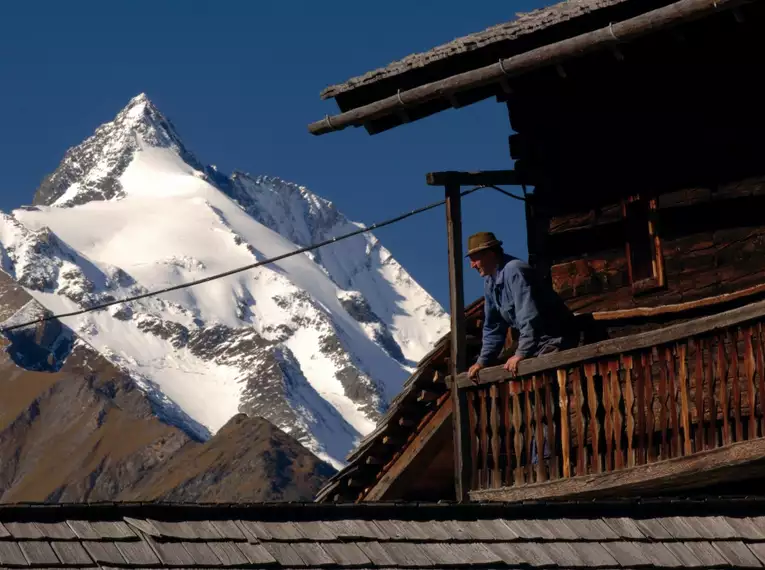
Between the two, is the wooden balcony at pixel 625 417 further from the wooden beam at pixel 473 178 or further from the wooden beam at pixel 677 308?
the wooden beam at pixel 473 178

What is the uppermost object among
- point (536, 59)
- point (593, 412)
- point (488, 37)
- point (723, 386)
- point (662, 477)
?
point (488, 37)

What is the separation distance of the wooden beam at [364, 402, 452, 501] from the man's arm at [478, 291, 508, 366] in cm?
307

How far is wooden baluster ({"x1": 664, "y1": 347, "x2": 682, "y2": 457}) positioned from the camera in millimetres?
11094

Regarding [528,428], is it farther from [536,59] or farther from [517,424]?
[536,59]

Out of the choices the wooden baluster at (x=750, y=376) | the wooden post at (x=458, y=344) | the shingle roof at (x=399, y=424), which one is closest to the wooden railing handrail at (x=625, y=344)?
the wooden baluster at (x=750, y=376)

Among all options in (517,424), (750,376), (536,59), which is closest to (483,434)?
(517,424)

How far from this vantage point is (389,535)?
8828 mm

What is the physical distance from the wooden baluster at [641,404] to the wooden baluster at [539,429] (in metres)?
0.74

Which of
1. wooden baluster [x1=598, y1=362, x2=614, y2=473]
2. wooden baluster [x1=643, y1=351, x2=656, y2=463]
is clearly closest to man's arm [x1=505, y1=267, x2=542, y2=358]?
wooden baluster [x1=598, y1=362, x2=614, y2=473]

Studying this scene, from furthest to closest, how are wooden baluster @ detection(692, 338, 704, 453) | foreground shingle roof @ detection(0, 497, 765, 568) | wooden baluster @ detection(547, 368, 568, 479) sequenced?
wooden baluster @ detection(547, 368, 568, 479)
wooden baluster @ detection(692, 338, 704, 453)
foreground shingle roof @ detection(0, 497, 765, 568)

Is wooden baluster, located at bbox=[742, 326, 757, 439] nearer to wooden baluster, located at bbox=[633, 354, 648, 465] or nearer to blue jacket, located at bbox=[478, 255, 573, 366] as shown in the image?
wooden baluster, located at bbox=[633, 354, 648, 465]

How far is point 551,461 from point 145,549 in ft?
14.0

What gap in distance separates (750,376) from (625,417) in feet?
3.54

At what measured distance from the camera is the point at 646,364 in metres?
11.3
